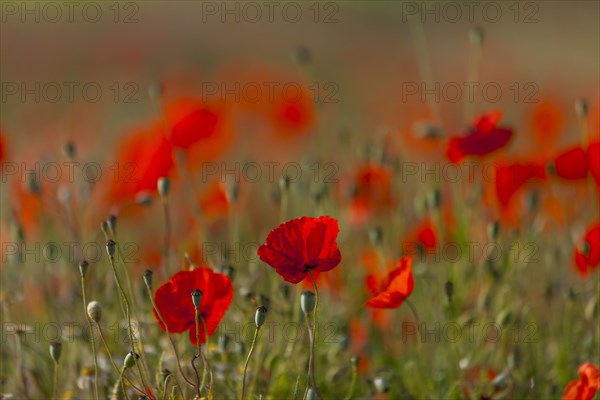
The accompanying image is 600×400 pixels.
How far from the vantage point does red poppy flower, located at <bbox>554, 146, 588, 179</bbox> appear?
250 cm

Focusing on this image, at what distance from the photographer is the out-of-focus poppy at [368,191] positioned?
9.90ft

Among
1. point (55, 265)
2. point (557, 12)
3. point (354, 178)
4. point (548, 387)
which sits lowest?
point (548, 387)

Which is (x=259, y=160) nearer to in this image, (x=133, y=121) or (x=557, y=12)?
(x=133, y=121)

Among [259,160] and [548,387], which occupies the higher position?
[259,160]

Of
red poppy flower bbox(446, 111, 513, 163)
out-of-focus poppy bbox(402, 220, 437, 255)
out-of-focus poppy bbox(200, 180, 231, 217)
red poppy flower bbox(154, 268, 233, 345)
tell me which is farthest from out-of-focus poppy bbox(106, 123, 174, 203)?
red poppy flower bbox(154, 268, 233, 345)

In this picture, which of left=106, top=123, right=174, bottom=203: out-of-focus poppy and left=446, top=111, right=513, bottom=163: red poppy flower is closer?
left=446, top=111, right=513, bottom=163: red poppy flower

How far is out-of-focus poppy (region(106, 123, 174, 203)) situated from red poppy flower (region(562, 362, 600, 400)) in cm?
136

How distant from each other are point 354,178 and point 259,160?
2.00 meters

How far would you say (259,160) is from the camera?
200 inches

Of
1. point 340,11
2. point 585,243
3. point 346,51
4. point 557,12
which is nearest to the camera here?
point 585,243

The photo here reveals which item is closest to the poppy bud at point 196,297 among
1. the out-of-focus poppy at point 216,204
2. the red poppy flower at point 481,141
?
the red poppy flower at point 481,141

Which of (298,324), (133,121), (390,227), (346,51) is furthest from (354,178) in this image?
(346,51)

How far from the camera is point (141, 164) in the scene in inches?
112

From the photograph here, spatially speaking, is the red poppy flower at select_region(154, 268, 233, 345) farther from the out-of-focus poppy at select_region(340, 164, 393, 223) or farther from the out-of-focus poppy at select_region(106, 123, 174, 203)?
the out-of-focus poppy at select_region(340, 164, 393, 223)
